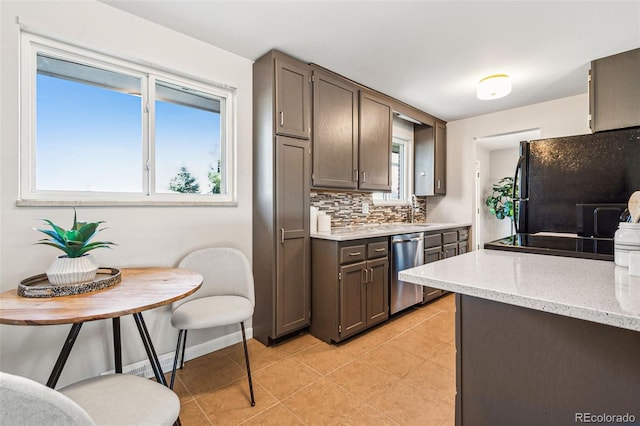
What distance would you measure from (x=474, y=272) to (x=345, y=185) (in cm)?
199

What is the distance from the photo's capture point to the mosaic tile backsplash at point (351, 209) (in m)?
3.18

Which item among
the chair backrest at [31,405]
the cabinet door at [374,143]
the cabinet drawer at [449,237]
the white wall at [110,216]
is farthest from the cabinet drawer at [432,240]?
the chair backrest at [31,405]

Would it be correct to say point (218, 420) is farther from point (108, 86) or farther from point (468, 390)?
point (108, 86)

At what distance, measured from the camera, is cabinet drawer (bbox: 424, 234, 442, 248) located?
324 centimetres

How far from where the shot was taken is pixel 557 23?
2.01m

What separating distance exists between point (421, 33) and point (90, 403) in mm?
2735

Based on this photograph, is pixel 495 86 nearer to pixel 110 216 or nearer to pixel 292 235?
pixel 292 235

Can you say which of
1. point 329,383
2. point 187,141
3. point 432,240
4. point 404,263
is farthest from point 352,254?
point 187,141

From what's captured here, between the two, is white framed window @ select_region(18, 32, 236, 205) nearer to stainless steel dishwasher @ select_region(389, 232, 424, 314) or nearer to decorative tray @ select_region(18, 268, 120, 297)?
decorative tray @ select_region(18, 268, 120, 297)

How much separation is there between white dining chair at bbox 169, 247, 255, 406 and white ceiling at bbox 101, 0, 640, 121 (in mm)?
1602

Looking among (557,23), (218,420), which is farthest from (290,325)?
(557,23)

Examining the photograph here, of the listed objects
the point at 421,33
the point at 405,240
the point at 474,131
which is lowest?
the point at 405,240

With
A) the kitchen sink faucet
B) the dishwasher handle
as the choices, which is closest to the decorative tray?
the dishwasher handle

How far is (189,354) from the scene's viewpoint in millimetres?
2158
